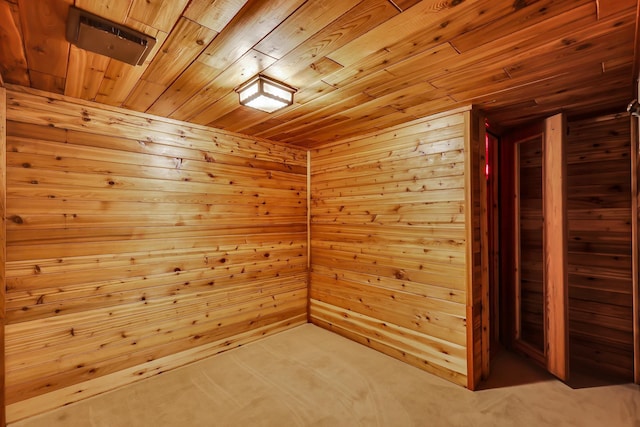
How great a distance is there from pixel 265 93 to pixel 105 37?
0.82 metres

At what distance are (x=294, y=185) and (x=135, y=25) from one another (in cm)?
247

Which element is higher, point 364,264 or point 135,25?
point 135,25

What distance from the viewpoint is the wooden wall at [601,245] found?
2512 mm

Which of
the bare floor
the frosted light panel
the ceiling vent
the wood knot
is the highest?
the ceiling vent

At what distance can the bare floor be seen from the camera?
2.03 meters

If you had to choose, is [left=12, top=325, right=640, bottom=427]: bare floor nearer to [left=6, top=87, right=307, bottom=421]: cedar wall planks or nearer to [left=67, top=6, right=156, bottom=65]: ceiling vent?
[left=6, top=87, right=307, bottom=421]: cedar wall planks

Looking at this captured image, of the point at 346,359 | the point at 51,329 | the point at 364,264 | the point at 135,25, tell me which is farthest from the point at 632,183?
the point at 51,329

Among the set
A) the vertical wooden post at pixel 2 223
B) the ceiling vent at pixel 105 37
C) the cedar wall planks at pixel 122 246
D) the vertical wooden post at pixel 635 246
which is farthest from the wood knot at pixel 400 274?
the vertical wooden post at pixel 2 223

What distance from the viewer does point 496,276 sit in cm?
314

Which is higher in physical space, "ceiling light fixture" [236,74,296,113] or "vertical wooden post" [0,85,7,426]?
"ceiling light fixture" [236,74,296,113]

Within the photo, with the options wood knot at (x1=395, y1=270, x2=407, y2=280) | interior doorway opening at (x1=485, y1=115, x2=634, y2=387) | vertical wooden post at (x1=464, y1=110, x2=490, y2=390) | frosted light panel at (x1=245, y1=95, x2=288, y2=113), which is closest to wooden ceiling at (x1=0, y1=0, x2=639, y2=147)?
frosted light panel at (x1=245, y1=95, x2=288, y2=113)

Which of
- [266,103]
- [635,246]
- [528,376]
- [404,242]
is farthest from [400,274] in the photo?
[266,103]

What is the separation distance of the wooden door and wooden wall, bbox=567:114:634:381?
0.84ft

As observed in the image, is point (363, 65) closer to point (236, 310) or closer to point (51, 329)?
point (236, 310)
